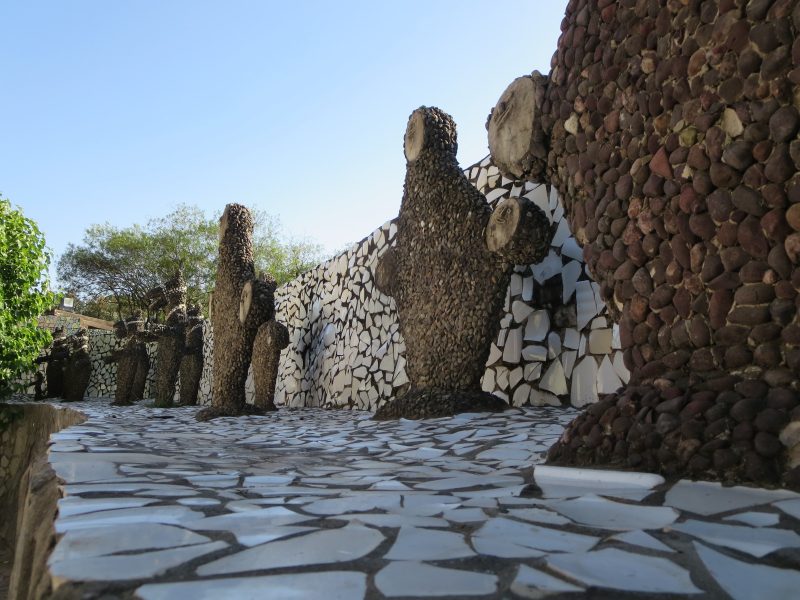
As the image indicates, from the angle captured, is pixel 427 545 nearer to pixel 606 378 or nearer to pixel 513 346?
pixel 606 378

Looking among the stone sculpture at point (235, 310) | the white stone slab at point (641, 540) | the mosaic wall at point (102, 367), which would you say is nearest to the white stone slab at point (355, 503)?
the white stone slab at point (641, 540)

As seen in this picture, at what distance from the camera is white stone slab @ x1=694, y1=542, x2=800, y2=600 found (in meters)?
1.06

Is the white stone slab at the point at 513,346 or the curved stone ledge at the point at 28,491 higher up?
the white stone slab at the point at 513,346

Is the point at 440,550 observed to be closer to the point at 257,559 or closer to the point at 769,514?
the point at 257,559

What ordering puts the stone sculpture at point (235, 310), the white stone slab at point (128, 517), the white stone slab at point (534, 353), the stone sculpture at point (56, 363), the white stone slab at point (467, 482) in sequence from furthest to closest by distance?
the stone sculpture at point (56, 363) → the stone sculpture at point (235, 310) → the white stone slab at point (534, 353) → the white stone slab at point (467, 482) → the white stone slab at point (128, 517)

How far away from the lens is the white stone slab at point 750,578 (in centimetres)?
106

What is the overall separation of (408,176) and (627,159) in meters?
3.86

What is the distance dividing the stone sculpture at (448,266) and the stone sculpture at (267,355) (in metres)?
3.00

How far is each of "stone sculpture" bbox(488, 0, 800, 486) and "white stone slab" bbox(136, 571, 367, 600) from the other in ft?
4.25

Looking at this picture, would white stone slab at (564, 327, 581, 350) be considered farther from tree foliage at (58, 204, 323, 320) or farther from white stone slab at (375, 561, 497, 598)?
tree foliage at (58, 204, 323, 320)

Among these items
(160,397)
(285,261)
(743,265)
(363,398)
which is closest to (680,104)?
(743,265)

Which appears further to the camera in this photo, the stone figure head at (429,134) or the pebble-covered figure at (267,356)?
the pebble-covered figure at (267,356)

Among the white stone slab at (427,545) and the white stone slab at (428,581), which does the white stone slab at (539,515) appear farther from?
the white stone slab at (428,581)

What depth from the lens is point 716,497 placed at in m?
1.68
